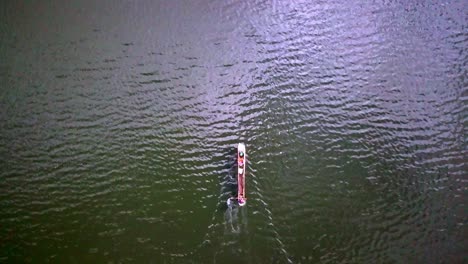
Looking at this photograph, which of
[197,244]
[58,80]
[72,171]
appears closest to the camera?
[197,244]

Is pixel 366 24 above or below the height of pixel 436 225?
above

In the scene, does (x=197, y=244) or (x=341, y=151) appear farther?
(x=341, y=151)

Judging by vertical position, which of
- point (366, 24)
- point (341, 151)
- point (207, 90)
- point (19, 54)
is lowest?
point (341, 151)

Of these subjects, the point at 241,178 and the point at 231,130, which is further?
the point at 231,130

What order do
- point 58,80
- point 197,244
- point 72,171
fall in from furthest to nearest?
point 58,80 → point 72,171 → point 197,244

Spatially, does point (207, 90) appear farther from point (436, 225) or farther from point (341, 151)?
point (436, 225)

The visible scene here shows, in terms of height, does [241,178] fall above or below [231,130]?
below

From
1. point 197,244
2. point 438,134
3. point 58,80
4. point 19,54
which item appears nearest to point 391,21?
point 438,134
